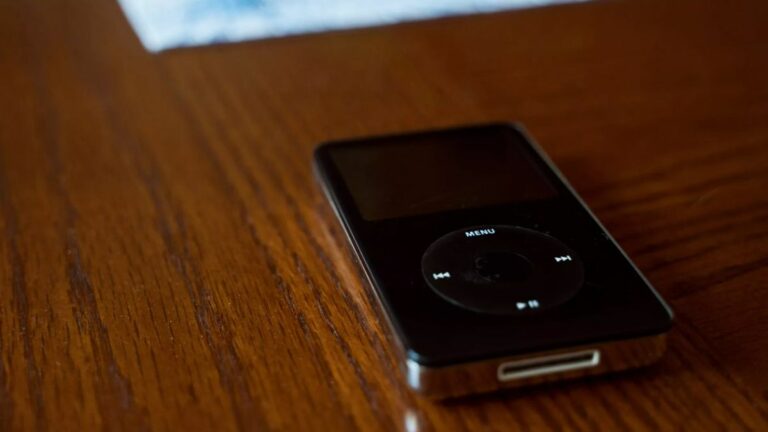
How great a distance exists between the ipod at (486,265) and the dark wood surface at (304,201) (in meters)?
0.02

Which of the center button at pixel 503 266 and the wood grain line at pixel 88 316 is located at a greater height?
Answer: the wood grain line at pixel 88 316

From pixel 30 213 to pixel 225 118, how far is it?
0.13 m

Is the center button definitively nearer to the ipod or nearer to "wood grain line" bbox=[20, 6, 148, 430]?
the ipod

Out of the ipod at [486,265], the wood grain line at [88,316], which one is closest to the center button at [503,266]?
the ipod at [486,265]

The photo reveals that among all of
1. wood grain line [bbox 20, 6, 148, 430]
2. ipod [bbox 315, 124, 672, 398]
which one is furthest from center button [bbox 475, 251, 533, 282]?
wood grain line [bbox 20, 6, 148, 430]

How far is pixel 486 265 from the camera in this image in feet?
1.19

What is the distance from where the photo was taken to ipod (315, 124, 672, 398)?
1.05 ft

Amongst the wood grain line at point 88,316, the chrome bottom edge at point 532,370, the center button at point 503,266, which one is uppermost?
the wood grain line at point 88,316

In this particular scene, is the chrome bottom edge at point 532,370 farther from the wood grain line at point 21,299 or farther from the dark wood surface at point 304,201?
the wood grain line at point 21,299

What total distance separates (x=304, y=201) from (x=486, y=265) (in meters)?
0.12

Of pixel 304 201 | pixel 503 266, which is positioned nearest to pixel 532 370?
pixel 503 266

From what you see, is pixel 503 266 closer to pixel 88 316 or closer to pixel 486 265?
pixel 486 265

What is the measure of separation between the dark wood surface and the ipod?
0.02m

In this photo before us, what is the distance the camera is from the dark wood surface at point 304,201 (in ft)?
1.08
